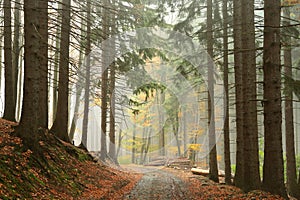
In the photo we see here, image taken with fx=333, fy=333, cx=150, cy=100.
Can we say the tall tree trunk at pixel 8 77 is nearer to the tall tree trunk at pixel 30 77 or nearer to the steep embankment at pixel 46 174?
the steep embankment at pixel 46 174

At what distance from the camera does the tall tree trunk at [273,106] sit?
8283mm

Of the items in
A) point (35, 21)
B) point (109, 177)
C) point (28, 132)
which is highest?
point (35, 21)

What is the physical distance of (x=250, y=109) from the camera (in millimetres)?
10875

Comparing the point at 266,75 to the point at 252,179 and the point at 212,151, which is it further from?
the point at 212,151

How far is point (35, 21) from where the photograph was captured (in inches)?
359

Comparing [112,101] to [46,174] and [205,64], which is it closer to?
[205,64]

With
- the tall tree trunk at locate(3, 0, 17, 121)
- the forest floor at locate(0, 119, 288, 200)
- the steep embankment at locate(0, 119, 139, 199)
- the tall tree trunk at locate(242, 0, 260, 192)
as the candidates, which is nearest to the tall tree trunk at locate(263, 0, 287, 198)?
the forest floor at locate(0, 119, 288, 200)

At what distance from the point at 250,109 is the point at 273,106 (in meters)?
2.57

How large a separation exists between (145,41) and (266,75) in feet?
53.3

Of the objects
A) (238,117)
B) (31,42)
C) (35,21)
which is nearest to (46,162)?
(31,42)

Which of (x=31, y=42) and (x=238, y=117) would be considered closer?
(x=31, y=42)

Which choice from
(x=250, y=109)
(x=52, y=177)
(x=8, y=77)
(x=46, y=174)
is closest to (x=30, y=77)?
(x=46, y=174)

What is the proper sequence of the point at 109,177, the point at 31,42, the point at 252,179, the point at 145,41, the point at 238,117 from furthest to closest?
the point at 145,41
the point at 109,177
the point at 238,117
the point at 252,179
the point at 31,42

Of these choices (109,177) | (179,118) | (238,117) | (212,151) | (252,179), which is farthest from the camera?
(179,118)
